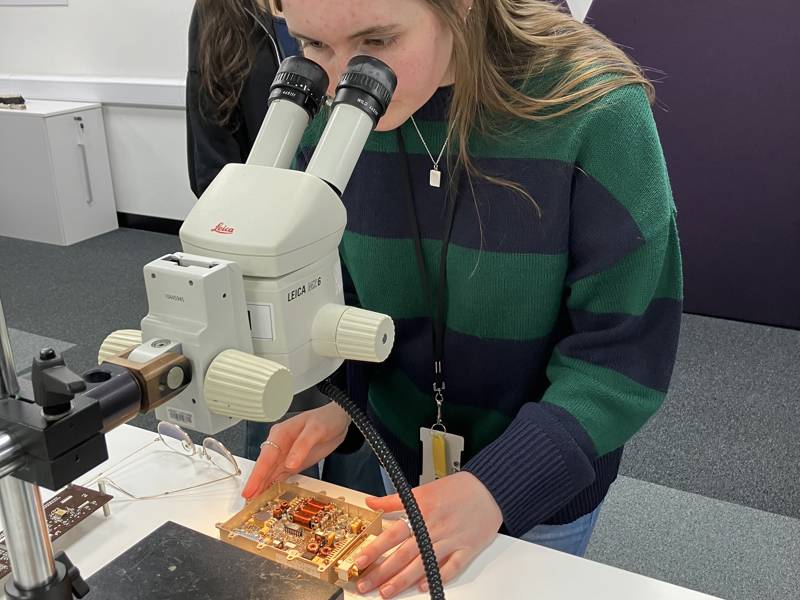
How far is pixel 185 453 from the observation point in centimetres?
108

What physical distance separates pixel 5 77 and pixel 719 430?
426 centimetres

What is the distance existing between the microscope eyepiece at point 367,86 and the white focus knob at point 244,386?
237 mm

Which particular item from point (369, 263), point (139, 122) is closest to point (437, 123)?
point (369, 263)

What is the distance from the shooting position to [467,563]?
0.85m

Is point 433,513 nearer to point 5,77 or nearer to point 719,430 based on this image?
point 719,430

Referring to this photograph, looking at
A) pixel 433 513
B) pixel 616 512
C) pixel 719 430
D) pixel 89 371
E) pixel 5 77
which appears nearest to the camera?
pixel 89 371

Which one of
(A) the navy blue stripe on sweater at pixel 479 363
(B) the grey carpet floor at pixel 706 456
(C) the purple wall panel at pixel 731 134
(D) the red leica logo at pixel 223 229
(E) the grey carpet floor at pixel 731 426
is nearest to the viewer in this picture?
(D) the red leica logo at pixel 223 229

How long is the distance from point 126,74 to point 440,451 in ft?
12.4

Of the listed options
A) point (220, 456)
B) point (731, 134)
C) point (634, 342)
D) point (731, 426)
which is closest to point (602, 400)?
point (634, 342)

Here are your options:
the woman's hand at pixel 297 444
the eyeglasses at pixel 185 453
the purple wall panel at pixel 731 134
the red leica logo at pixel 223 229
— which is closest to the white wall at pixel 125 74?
the purple wall panel at pixel 731 134

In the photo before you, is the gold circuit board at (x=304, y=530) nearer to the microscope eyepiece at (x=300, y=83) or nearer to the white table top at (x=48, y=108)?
the microscope eyepiece at (x=300, y=83)

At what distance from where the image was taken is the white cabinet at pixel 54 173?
161 inches

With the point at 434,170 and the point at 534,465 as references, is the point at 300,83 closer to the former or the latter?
the point at 434,170

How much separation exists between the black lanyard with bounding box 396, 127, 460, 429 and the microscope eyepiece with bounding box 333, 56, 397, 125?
30 centimetres
